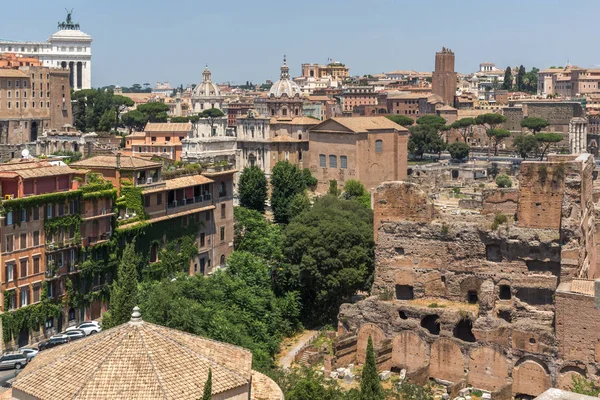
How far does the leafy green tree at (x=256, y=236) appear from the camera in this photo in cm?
4319

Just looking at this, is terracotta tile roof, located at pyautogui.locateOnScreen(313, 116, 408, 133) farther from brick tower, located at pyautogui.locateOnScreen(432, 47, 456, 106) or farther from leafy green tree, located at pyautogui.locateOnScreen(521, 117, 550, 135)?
brick tower, located at pyautogui.locateOnScreen(432, 47, 456, 106)

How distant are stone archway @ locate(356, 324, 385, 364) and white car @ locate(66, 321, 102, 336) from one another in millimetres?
10097

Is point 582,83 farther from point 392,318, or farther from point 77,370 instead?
point 77,370

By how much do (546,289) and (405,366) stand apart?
602 cm

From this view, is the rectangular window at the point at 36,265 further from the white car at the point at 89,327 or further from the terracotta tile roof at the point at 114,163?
the terracotta tile roof at the point at 114,163

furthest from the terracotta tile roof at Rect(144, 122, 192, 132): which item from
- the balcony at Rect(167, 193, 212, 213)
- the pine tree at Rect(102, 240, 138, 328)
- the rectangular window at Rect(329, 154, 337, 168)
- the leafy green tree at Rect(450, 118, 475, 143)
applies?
the leafy green tree at Rect(450, 118, 475, 143)

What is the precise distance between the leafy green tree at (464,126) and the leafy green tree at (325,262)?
272 ft

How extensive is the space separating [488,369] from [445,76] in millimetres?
124428

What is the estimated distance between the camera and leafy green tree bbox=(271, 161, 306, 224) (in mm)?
60312

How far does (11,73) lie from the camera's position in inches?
3497

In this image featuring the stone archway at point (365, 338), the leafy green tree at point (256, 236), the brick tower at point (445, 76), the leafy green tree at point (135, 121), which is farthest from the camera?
the brick tower at point (445, 76)

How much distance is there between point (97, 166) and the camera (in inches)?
1626

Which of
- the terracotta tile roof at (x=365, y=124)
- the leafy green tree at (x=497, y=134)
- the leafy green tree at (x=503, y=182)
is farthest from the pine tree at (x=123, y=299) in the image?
the leafy green tree at (x=497, y=134)

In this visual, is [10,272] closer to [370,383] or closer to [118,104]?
[370,383]
